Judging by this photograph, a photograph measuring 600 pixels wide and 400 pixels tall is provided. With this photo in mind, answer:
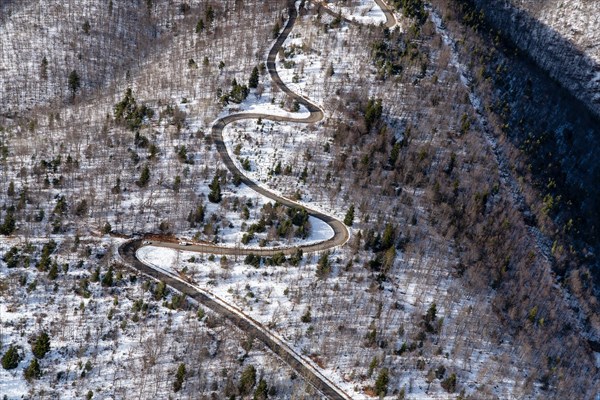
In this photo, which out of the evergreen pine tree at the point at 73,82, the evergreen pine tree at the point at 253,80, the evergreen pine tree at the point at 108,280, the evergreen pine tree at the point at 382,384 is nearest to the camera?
the evergreen pine tree at the point at 382,384

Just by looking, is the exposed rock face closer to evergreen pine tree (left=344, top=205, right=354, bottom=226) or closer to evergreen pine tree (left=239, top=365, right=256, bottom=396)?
evergreen pine tree (left=344, top=205, right=354, bottom=226)

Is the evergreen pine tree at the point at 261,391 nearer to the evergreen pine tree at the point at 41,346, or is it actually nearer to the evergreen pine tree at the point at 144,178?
the evergreen pine tree at the point at 41,346

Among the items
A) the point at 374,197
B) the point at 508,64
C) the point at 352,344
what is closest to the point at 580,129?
the point at 508,64

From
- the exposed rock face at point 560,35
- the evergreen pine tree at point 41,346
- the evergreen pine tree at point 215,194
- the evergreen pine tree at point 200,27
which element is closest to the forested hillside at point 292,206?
the evergreen pine tree at point 41,346

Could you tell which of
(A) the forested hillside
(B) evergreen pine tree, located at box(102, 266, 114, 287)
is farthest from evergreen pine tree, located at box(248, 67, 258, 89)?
(B) evergreen pine tree, located at box(102, 266, 114, 287)

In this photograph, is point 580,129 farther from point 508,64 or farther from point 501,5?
point 501,5

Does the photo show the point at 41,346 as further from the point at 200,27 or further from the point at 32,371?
the point at 200,27
